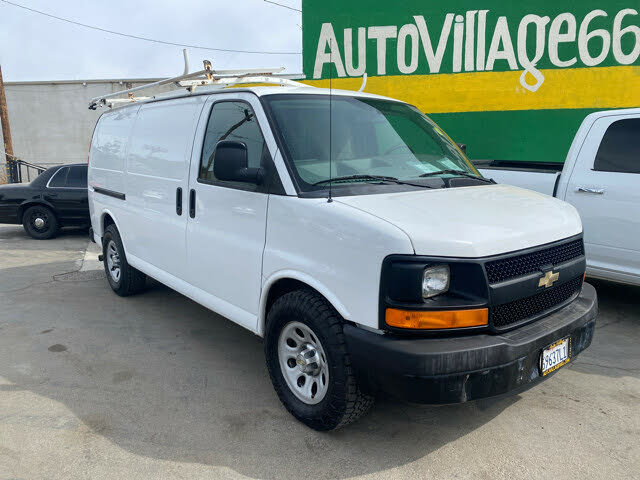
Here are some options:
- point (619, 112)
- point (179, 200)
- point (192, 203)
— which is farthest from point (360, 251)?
point (619, 112)

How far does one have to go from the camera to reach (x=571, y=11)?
885 cm

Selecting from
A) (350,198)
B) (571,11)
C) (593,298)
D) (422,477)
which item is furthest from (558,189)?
(571,11)

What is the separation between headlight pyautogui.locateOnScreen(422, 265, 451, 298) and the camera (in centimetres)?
264

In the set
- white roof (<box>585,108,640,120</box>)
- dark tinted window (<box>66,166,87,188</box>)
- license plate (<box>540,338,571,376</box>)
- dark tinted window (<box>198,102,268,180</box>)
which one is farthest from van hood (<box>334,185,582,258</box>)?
dark tinted window (<box>66,166,87,188</box>)

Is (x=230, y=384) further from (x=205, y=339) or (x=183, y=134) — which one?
(x=183, y=134)

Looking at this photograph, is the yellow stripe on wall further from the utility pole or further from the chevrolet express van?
the utility pole

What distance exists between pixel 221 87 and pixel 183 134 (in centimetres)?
49

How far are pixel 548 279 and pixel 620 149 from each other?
2861 millimetres

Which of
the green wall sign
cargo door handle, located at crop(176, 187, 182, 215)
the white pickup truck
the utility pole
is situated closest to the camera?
cargo door handle, located at crop(176, 187, 182, 215)

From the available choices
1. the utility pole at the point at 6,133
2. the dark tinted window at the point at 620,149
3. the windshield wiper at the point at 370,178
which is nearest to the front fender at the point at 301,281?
the windshield wiper at the point at 370,178

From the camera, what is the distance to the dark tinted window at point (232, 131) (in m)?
3.57

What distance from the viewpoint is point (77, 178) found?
1059cm

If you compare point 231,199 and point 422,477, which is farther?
point 231,199

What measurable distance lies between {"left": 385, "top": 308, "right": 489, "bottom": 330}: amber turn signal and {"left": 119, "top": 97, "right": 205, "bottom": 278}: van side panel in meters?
2.24
